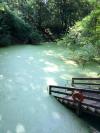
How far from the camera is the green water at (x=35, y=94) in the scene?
6.10 m

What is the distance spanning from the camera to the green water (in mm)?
6102

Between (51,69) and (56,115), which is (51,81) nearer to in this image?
(51,69)

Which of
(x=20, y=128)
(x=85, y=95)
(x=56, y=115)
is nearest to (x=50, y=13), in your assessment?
(x=85, y=95)

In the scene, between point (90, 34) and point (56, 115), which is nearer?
point (56, 115)

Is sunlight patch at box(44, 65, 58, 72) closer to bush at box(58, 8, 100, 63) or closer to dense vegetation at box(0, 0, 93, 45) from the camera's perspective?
bush at box(58, 8, 100, 63)

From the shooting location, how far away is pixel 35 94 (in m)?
8.13

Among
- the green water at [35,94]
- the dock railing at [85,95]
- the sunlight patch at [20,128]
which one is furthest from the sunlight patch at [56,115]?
the sunlight patch at [20,128]

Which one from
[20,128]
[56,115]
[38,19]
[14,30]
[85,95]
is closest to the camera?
[20,128]

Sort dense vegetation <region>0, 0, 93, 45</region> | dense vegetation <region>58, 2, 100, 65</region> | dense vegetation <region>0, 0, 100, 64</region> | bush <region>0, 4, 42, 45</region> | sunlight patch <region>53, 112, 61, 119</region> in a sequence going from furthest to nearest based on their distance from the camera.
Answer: dense vegetation <region>0, 0, 93, 45</region> → dense vegetation <region>0, 0, 100, 64</region> → bush <region>0, 4, 42, 45</region> → dense vegetation <region>58, 2, 100, 65</region> → sunlight patch <region>53, 112, 61, 119</region>

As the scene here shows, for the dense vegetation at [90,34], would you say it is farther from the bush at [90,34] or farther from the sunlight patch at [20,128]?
the sunlight patch at [20,128]

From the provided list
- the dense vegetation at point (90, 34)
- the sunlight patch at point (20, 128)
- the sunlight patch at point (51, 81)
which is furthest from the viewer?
the sunlight patch at point (51, 81)

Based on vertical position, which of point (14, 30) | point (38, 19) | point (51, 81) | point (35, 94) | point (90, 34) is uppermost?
point (90, 34)

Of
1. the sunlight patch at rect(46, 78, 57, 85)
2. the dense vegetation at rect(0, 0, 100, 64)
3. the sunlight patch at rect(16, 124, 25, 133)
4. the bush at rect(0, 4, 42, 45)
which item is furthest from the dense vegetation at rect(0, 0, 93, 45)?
the sunlight patch at rect(16, 124, 25, 133)

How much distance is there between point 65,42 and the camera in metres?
12.2
